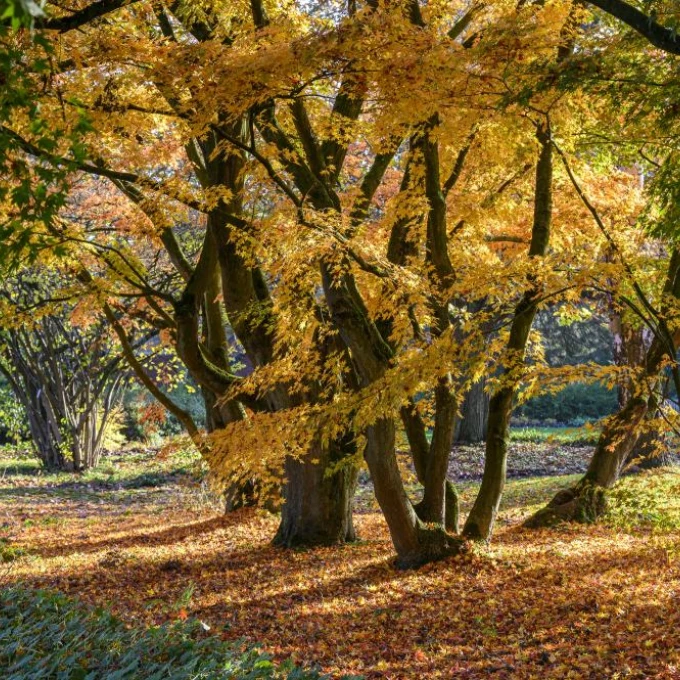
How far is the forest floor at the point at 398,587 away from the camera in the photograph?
543cm

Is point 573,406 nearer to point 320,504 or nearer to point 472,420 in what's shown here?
point 472,420

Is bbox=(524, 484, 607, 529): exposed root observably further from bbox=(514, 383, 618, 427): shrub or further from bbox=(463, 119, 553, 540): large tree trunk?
bbox=(514, 383, 618, 427): shrub

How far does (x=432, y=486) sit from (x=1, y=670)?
16.3 feet

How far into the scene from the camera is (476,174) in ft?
29.9

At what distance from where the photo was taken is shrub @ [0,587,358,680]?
12.1 ft

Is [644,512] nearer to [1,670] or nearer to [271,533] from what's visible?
[271,533]

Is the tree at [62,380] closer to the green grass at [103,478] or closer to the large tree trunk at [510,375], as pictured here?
the green grass at [103,478]

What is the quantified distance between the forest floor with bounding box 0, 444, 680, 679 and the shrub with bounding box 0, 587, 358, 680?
2.78 ft

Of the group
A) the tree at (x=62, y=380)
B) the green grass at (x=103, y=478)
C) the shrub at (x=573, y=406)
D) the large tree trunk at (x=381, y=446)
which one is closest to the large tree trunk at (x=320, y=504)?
the large tree trunk at (x=381, y=446)

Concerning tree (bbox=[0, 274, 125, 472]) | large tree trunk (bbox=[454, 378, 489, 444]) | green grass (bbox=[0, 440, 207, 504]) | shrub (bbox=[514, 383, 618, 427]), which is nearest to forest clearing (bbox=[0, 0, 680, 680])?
green grass (bbox=[0, 440, 207, 504])

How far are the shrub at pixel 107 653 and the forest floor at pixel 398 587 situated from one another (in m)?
0.85

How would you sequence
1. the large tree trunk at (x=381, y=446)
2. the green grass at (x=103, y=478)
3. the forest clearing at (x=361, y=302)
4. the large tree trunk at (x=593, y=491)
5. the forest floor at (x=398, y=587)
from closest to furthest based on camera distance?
the forest clearing at (x=361, y=302), the forest floor at (x=398, y=587), the large tree trunk at (x=381, y=446), the large tree trunk at (x=593, y=491), the green grass at (x=103, y=478)

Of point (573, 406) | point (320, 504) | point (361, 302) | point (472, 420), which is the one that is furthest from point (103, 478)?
point (573, 406)

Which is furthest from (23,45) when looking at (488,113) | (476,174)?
(476,174)
